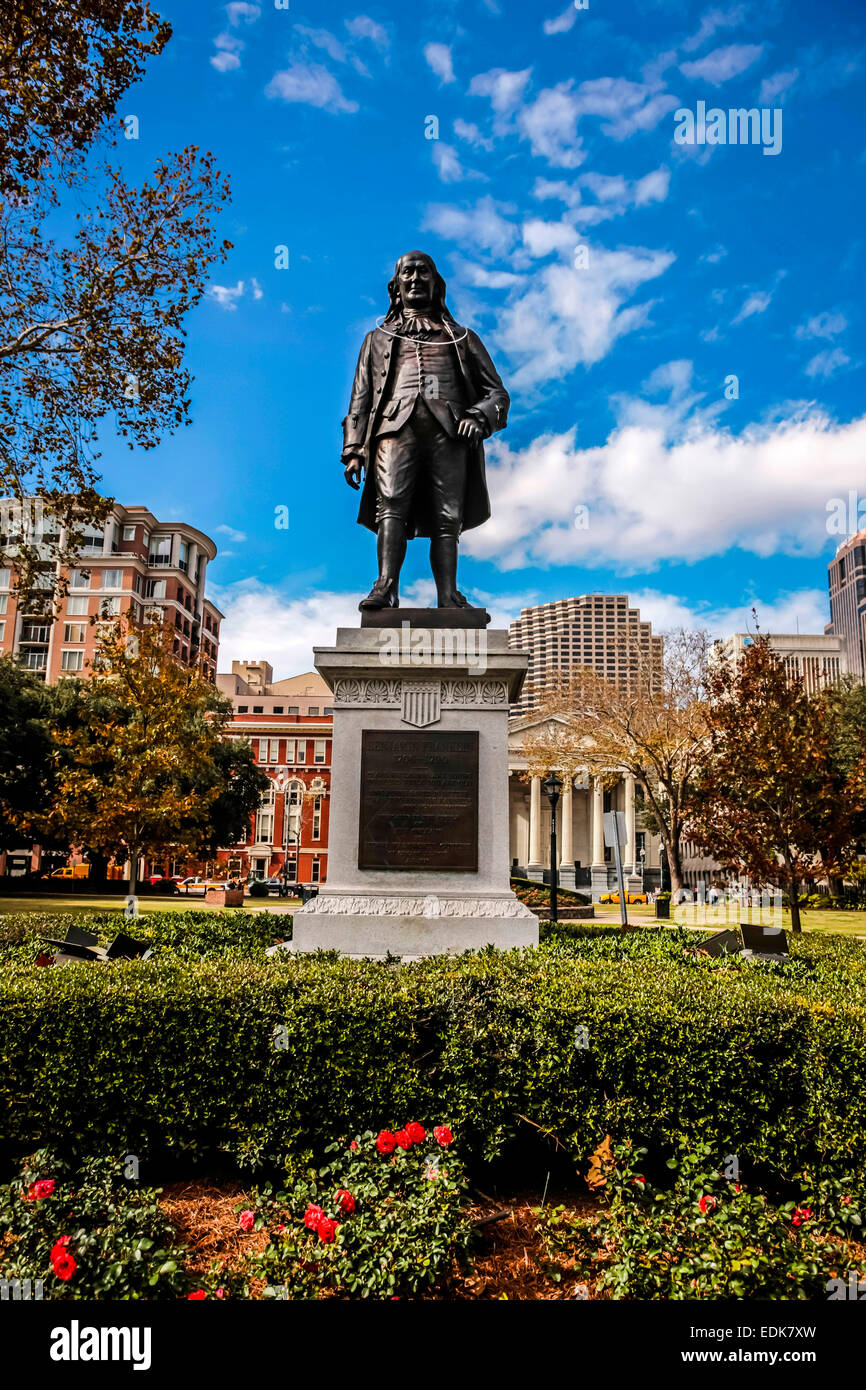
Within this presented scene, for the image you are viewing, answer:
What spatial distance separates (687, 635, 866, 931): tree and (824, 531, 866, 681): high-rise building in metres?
76.8

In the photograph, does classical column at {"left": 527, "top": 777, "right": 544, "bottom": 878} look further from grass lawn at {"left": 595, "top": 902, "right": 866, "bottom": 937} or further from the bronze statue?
the bronze statue

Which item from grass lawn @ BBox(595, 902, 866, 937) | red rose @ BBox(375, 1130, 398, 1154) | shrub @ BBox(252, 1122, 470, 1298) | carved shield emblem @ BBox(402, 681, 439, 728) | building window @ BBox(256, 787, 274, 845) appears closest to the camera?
shrub @ BBox(252, 1122, 470, 1298)

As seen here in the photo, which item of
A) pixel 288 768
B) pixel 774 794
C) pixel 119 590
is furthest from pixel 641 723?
pixel 288 768

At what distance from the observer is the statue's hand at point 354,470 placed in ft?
28.7

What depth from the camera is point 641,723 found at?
38312 mm

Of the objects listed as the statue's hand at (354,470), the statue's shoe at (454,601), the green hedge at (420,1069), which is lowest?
the green hedge at (420,1069)

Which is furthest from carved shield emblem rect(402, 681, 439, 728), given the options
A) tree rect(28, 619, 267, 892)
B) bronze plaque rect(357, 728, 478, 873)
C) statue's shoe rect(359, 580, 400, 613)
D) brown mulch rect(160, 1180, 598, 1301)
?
tree rect(28, 619, 267, 892)

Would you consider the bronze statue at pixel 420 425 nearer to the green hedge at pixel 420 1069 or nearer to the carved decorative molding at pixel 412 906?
the carved decorative molding at pixel 412 906

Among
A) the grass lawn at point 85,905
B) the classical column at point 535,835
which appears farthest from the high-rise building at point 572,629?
the grass lawn at point 85,905

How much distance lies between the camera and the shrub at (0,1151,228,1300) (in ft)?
10.5

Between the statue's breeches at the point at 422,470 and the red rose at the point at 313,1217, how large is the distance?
647 cm

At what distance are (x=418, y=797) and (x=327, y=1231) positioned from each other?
4465 millimetres

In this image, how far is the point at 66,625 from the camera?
76.2 meters

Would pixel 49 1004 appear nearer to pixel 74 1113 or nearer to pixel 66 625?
pixel 74 1113
